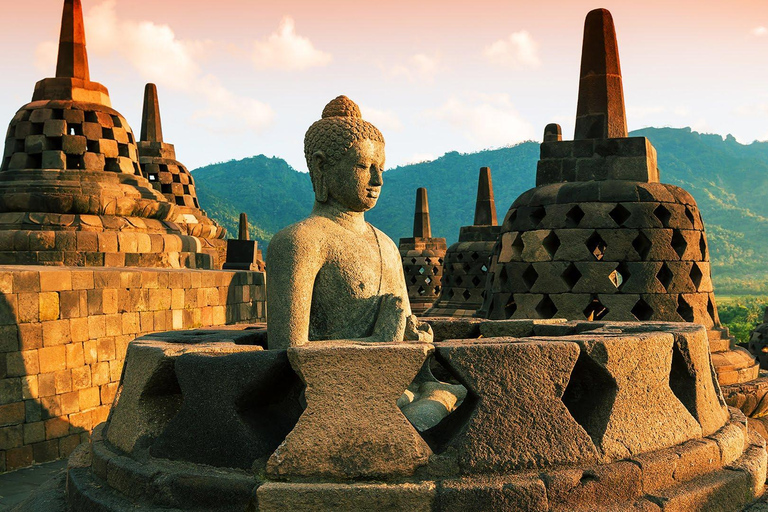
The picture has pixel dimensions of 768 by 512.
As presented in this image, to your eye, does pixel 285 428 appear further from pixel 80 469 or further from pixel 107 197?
pixel 107 197

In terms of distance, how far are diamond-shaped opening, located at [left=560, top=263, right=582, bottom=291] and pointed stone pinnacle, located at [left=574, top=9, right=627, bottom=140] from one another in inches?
54.7

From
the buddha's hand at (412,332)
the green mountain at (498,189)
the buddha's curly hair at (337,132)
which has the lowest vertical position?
the buddha's hand at (412,332)

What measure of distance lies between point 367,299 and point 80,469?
1.45 metres

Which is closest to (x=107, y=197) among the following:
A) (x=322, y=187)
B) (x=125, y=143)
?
(x=125, y=143)

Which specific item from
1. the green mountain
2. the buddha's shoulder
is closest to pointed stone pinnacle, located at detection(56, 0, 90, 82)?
the buddha's shoulder

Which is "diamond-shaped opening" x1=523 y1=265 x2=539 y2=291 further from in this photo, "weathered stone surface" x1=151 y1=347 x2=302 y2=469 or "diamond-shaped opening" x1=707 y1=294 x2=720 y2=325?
"weathered stone surface" x1=151 y1=347 x2=302 y2=469

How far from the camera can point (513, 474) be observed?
2551 millimetres

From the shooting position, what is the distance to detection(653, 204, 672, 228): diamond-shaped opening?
6.41m

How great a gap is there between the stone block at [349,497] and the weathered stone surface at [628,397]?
0.72 metres

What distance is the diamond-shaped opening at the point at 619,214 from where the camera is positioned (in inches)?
251

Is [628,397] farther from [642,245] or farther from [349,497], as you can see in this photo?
[642,245]

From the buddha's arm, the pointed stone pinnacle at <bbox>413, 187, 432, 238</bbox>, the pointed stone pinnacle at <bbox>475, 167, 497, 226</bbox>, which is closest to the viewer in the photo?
the buddha's arm

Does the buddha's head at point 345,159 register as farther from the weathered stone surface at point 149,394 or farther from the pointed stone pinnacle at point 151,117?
the pointed stone pinnacle at point 151,117

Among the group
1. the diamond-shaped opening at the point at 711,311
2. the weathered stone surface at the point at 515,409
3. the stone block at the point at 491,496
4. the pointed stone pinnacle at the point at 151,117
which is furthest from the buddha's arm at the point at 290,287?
the pointed stone pinnacle at the point at 151,117
